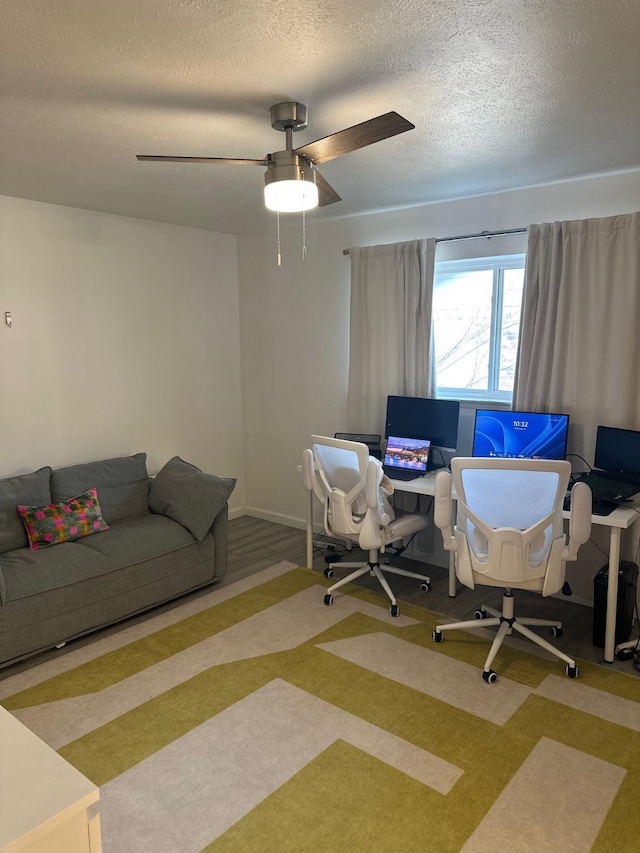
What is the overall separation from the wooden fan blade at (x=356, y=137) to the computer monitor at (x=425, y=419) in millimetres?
2012

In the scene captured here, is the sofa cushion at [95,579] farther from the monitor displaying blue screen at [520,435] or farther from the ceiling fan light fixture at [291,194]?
the ceiling fan light fixture at [291,194]

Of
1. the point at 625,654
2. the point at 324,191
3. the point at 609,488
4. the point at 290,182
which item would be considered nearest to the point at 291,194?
the point at 290,182

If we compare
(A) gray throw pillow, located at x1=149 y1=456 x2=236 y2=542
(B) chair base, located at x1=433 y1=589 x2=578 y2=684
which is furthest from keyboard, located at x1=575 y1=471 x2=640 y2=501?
(A) gray throw pillow, located at x1=149 y1=456 x2=236 y2=542

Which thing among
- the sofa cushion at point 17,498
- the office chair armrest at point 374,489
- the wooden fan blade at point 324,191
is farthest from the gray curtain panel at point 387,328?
the sofa cushion at point 17,498

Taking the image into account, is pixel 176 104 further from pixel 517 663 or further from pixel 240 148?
pixel 517 663

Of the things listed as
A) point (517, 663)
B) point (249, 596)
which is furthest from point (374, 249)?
point (517, 663)

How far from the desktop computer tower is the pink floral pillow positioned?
9.50ft

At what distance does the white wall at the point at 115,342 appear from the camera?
3.89m

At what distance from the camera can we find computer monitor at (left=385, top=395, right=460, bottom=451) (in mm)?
3910

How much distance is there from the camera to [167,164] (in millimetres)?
3066

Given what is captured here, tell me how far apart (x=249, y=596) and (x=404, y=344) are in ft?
6.58

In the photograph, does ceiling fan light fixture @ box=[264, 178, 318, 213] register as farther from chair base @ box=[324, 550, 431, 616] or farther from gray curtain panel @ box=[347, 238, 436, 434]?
chair base @ box=[324, 550, 431, 616]

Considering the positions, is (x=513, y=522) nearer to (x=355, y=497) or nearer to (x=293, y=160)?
(x=355, y=497)

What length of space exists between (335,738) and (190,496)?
1.91 metres
